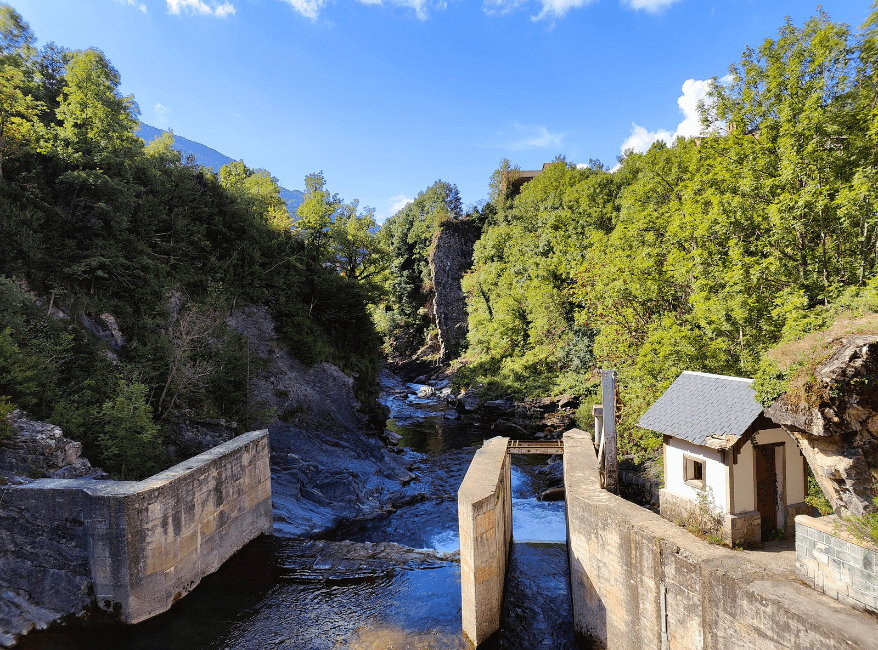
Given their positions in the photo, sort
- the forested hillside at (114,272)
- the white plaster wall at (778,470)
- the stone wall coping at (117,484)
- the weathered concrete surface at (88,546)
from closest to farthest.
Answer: the white plaster wall at (778,470)
the weathered concrete surface at (88,546)
the stone wall coping at (117,484)
the forested hillside at (114,272)

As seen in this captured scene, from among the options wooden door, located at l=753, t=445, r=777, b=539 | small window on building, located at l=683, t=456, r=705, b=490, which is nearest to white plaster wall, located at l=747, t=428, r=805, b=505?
wooden door, located at l=753, t=445, r=777, b=539

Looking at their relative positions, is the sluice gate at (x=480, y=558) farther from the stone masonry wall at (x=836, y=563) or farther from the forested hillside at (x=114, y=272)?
the forested hillside at (x=114, y=272)

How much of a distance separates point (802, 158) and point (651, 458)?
10.5 metres

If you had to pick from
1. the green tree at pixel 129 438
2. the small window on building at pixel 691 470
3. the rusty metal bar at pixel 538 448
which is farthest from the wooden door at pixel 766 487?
the green tree at pixel 129 438

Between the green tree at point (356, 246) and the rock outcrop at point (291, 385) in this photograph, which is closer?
the rock outcrop at point (291, 385)

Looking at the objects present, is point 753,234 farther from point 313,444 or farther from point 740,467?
point 313,444

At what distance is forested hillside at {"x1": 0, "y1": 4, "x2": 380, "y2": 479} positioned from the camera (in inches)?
490

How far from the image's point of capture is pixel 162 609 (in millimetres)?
9758

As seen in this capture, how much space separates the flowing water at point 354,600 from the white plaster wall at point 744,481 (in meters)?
5.00

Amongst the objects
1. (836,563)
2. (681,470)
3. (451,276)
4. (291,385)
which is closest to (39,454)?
(291,385)

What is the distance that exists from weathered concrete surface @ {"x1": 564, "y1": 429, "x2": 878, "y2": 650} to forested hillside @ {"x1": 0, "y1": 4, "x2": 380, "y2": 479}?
11562 millimetres

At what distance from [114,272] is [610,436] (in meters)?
17.9

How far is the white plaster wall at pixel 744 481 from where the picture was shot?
27.9 feet

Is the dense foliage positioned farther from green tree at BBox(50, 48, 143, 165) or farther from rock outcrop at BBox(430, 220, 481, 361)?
rock outcrop at BBox(430, 220, 481, 361)
